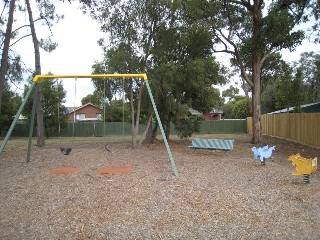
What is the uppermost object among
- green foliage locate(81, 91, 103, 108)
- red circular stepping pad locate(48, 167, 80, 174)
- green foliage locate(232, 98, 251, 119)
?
green foliage locate(232, 98, 251, 119)

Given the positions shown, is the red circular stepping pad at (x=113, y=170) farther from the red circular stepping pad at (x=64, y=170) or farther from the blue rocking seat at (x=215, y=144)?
the blue rocking seat at (x=215, y=144)

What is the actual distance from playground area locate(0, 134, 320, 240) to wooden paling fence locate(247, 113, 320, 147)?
936 cm

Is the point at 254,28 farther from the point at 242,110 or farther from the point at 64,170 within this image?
the point at 242,110

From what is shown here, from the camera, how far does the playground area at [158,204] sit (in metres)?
5.21

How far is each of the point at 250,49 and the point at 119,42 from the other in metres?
7.87

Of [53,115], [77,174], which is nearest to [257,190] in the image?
[77,174]

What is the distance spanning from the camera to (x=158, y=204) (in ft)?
20.8

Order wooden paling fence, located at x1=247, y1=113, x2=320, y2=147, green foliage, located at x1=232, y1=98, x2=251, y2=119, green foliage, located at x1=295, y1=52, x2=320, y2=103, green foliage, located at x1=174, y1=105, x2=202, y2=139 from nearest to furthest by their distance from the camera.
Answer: wooden paling fence, located at x1=247, y1=113, x2=320, y2=147 → green foliage, located at x1=174, y1=105, x2=202, y2=139 → green foliage, located at x1=295, y1=52, x2=320, y2=103 → green foliage, located at x1=232, y1=98, x2=251, y2=119

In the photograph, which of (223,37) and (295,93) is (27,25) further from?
(295,93)

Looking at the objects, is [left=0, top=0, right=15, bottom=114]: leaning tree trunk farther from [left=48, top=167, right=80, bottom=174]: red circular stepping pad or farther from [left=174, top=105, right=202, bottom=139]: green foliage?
[left=174, top=105, right=202, bottom=139]: green foliage

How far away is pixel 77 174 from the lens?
9242 mm

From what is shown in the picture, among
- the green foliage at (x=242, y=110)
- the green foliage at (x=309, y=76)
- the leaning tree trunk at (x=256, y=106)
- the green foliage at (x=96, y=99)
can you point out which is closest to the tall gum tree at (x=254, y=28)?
the leaning tree trunk at (x=256, y=106)

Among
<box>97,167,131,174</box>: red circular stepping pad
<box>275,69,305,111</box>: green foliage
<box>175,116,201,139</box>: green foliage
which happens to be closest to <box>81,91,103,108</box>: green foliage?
<box>175,116,201,139</box>: green foliage

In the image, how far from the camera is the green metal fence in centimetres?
3694
